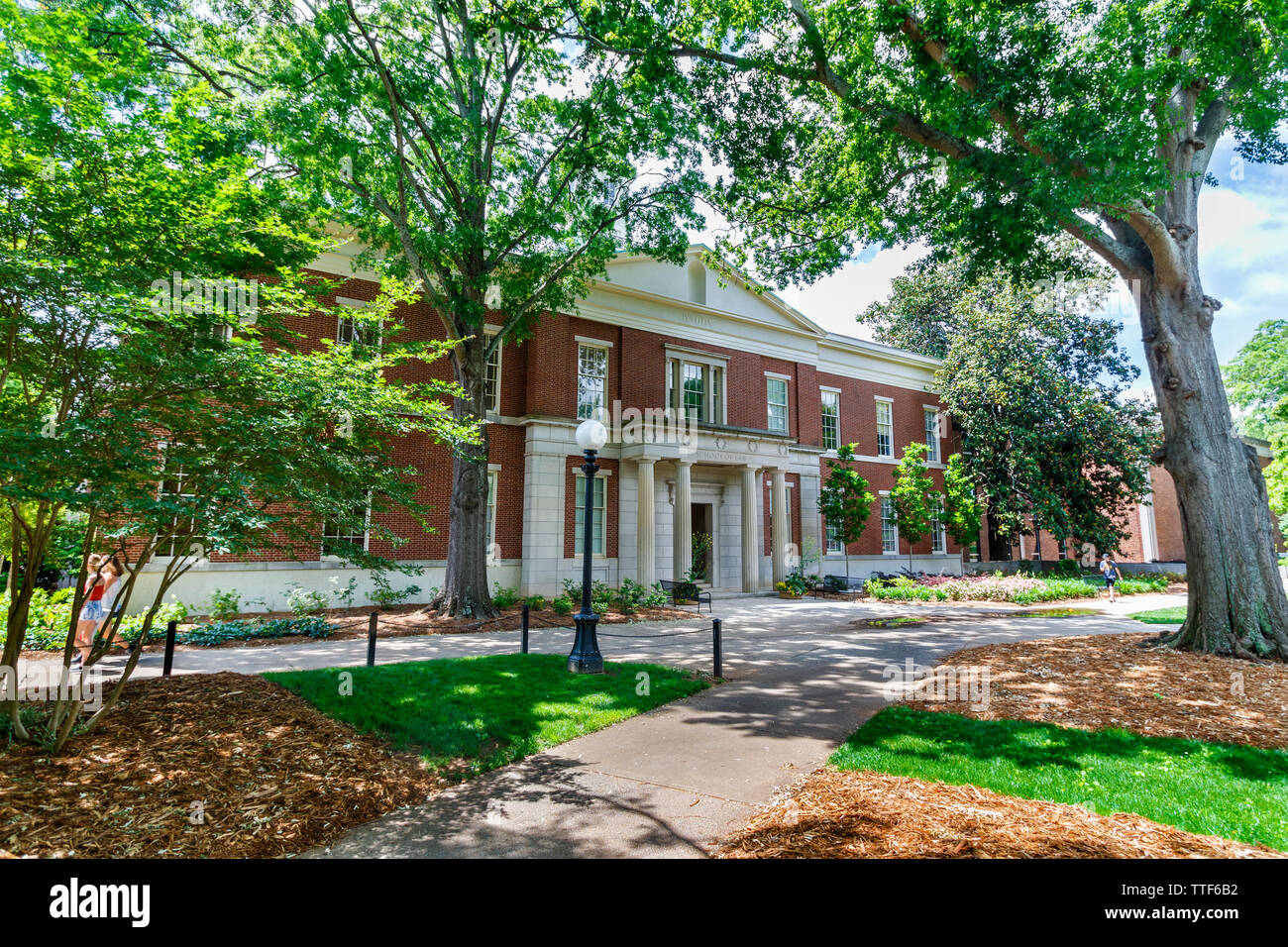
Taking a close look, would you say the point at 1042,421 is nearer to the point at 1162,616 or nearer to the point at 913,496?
the point at 913,496

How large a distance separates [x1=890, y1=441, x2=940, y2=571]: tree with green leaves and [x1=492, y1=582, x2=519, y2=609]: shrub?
54.2 feet

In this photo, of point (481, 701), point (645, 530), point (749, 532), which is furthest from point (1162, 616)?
point (481, 701)

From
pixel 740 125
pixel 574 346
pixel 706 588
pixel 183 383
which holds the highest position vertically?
pixel 740 125

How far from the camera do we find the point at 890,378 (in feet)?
95.2

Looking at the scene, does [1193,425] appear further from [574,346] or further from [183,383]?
[574,346]

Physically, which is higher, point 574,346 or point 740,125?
point 740,125

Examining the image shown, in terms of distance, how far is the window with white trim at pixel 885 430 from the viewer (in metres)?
28.4

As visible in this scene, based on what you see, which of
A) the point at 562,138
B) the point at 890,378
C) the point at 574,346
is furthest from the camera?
the point at 890,378

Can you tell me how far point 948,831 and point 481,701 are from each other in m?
4.89

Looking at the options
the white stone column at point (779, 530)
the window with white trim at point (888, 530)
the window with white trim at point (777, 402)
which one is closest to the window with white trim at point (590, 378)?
the white stone column at point (779, 530)

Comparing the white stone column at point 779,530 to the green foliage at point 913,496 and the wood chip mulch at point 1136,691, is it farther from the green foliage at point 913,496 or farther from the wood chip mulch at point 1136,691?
the wood chip mulch at point 1136,691

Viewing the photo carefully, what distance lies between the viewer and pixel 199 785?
4090 millimetres
